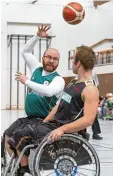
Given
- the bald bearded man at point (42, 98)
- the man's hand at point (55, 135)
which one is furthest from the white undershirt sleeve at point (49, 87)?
the man's hand at point (55, 135)

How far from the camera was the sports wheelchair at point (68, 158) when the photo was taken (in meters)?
3.38

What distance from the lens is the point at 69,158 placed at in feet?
11.2

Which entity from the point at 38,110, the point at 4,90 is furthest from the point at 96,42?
the point at 38,110

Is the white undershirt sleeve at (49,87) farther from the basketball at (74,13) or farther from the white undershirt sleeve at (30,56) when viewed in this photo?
the basketball at (74,13)

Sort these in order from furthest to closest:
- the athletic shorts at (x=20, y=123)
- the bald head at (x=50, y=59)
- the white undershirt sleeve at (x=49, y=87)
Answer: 1. the bald head at (x=50, y=59)
2. the athletic shorts at (x=20, y=123)
3. the white undershirt sleeve at (x=49, y=87)

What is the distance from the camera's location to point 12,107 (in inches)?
832

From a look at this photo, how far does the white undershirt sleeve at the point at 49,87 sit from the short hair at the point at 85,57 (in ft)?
1.09

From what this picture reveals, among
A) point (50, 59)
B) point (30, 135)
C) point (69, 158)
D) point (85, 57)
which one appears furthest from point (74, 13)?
point (69, 158)

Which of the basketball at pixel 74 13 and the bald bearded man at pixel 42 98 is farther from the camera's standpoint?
the basketball at pixel 74 13

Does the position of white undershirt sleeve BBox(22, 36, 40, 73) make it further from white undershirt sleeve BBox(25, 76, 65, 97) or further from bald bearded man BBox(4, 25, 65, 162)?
white undershirt sleeve BBox(25, 76, 65, 97)

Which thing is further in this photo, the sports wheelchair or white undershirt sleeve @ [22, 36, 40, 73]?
white undershirt sleeve @ [22, 36, 40, 73]

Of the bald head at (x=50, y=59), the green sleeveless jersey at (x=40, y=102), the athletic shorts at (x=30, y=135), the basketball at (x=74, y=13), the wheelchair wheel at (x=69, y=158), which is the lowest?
the wheelchair wheel at (x=69, y=158)

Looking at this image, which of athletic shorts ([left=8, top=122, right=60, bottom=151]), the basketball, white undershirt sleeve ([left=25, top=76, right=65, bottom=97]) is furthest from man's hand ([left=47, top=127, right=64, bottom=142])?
the basketball

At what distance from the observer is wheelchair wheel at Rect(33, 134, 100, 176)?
11.1 feet
